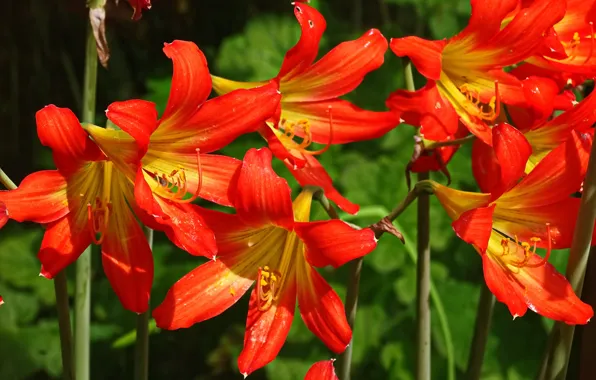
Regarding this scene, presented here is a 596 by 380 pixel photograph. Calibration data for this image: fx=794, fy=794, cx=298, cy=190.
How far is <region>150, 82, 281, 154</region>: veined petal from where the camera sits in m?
0.57

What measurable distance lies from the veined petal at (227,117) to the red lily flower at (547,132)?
187 millimetres

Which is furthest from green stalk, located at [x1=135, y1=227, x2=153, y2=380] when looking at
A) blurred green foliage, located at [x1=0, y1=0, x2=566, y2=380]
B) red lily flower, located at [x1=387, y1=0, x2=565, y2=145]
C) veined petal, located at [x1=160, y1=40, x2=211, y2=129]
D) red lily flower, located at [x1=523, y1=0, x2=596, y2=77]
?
blurred green foliage, located at [x1=0, y1=0, x2=566, y2=380]

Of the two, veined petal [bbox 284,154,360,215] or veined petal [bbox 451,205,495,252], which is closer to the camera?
veined petal [bbox 451,205,495,252]

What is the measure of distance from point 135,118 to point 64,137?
2.1 inches

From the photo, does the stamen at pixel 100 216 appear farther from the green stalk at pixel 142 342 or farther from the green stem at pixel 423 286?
the green stem at pixel 423 286

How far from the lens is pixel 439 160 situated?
0.67 metres

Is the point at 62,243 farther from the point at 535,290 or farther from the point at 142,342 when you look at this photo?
the point at 535,290

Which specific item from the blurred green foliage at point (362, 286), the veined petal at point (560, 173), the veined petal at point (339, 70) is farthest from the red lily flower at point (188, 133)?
the blurred green foliage at point (362, 286)

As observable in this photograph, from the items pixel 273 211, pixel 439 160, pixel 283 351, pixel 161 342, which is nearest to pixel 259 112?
pixel 273 211

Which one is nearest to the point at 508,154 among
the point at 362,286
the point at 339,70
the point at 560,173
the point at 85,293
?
the point at 560,173

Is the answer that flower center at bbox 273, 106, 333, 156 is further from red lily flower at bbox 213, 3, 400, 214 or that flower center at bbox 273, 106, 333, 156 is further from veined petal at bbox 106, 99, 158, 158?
veined petal at bbox 106, 99, 158, 158

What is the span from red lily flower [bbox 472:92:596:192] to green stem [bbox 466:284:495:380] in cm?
12

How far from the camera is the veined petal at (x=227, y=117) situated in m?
0.57

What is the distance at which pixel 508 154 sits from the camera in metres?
0.57
